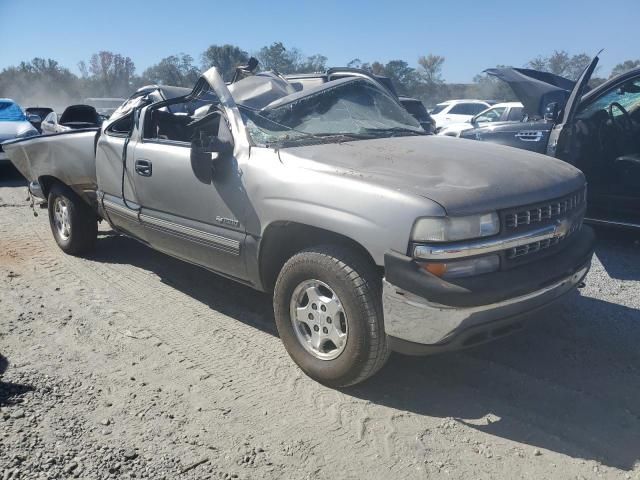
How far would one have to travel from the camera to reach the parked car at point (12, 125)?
11.4 meters

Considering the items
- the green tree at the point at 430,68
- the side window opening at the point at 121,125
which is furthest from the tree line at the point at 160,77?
the side window opening at the point at 121,125

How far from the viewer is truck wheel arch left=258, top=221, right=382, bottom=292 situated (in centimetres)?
324

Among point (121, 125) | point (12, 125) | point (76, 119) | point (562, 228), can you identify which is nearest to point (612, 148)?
point (562, 228)

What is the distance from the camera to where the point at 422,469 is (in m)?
2.53

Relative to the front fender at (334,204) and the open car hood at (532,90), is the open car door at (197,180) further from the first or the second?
the open car hood at (532,90)

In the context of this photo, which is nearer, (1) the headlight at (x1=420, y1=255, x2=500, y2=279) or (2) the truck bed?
(1) the headlight at (x1=420, y1=255, x2=500, y2=279)

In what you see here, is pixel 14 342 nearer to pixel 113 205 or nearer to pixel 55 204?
pixel 113 205

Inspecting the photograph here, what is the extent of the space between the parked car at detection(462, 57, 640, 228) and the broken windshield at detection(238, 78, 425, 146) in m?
2.24

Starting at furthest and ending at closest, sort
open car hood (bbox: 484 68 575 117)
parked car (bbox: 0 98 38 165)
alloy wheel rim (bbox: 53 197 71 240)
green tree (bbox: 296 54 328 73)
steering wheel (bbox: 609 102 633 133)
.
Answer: green tree (bbox: 296 54 328 73)
parked car (bbox: 0 98 38 165)
open car hood (bbox: 484 68 575 117)
steering wheel (bbox: 609 102 633 133)
alloy wheel rim (bbox: 53 197 71 240)

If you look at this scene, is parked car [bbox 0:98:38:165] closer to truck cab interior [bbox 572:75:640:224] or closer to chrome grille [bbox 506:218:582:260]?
truck cab interior [bbox 572:75:640:224]

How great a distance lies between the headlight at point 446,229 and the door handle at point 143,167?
2.54m

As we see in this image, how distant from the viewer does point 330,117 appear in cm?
400

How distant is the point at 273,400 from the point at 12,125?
11.3 meters

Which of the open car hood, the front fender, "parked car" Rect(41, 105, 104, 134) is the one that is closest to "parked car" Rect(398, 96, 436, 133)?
the open car hood
